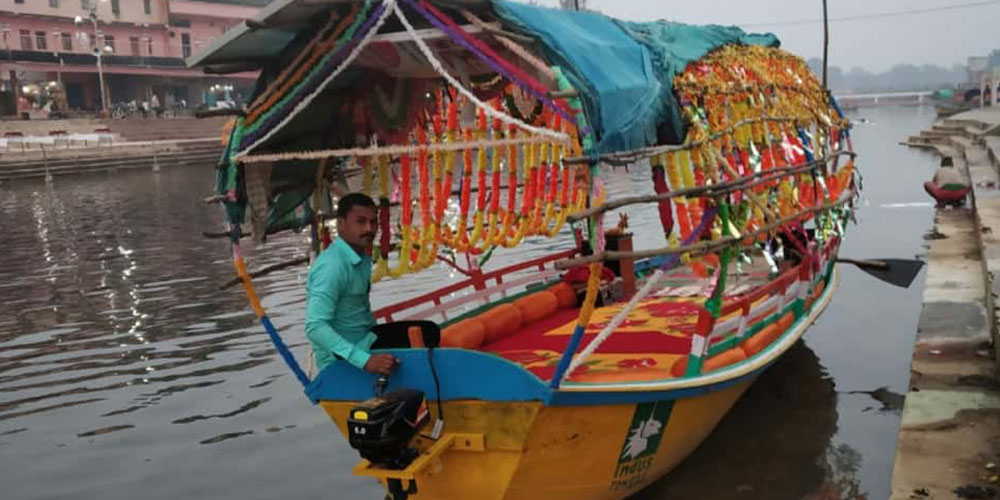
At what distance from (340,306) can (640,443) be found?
2046 mm

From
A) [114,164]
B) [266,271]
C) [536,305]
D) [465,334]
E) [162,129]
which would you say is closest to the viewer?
[266,271]

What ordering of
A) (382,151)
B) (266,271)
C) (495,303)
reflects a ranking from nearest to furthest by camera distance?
(382,151), (266,271), (495,303)

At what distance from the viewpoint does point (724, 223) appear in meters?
5.94

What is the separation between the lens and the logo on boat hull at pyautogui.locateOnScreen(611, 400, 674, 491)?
5496 mm

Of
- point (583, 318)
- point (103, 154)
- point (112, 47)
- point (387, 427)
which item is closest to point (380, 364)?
point (387, 427)

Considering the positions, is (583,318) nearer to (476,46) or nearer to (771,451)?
(476,46)

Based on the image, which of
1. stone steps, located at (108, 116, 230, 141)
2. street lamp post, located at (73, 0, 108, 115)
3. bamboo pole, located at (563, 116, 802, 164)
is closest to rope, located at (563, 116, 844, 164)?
bamboo pole, located at (563, 116, 802, 164)

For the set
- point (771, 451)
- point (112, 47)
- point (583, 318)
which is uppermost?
point (112, 47)

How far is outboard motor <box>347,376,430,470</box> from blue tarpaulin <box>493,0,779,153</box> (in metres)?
1.74

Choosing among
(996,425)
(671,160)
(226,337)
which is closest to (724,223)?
(671,160)

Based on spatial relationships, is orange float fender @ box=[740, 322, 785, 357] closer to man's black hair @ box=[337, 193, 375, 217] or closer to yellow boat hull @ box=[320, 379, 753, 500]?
yellow boat hull @ box=[320, 379, 753, 500]

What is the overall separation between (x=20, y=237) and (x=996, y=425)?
20153 mm

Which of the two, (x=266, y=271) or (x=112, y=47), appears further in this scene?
(x=112, y=47)

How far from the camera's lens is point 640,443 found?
223 inches
